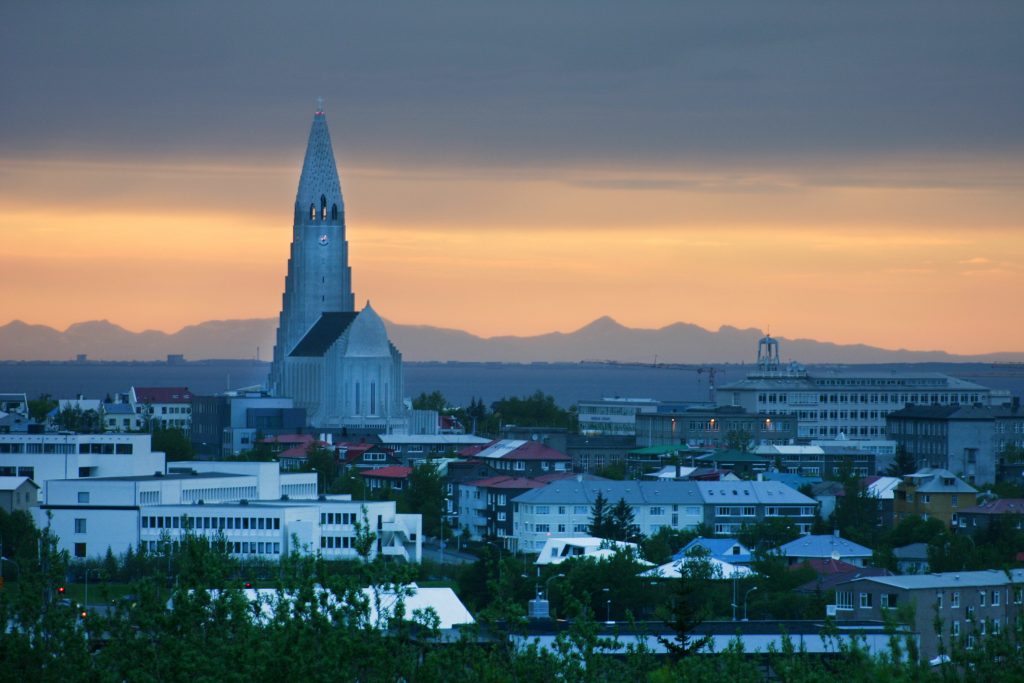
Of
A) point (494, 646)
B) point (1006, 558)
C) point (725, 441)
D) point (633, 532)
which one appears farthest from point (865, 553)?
point (725, 441)

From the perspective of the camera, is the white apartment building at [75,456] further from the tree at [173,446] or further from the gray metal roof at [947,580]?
the gray metal roof at [947,580]

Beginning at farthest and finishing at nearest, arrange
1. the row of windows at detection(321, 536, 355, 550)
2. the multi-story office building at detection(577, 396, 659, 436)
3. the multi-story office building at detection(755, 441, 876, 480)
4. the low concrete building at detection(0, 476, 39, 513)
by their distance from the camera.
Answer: the multi-story office building at detection(577, 396, 659, 436) < the multi-story office building at detection(755, 441, 876, 480) < the low concrete building at detection(0, 476, 39, 513) < the row of windows at detection(321, 536, 355, 550)

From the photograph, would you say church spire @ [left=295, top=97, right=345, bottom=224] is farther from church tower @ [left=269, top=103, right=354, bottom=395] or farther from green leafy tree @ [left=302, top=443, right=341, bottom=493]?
green leafy tree @ [left=302, top=443, right=341, bottom=493]

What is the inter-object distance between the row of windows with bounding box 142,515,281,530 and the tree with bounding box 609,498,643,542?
13.9 m

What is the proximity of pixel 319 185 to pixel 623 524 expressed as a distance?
329 feet

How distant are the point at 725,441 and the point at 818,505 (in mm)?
45571

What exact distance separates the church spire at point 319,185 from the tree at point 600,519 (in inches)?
3673

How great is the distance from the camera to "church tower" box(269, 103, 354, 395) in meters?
191

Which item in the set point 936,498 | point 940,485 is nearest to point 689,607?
point 936,498

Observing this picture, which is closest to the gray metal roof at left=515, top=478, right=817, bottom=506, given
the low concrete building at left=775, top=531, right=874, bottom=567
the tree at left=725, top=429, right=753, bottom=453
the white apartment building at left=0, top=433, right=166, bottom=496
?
the low concrete building at left=775, top=531, right=874, bottom=567

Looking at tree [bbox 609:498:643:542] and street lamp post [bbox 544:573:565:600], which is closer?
Result: street lamp post [bbox 544:573:565:600]

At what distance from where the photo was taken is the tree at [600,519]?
94688 millimetres

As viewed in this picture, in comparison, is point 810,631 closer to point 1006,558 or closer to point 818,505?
point 1006,558

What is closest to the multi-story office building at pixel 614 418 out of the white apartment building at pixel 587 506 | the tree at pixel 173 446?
the tree at pixel 173 446
